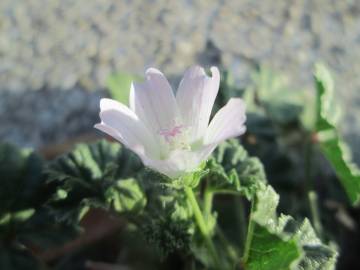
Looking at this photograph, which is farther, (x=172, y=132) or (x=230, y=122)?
(x=172, y=132)

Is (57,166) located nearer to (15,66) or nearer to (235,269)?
(235,269)

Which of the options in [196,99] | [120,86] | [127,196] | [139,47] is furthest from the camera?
[139,47]

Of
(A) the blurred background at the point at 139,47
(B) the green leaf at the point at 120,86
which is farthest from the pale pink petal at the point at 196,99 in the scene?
(A) the blurred background at the point at 139,47

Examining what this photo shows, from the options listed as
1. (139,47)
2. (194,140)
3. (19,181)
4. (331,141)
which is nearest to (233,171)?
(194,140)

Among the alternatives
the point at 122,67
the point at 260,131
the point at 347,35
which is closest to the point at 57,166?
the point at 260,131

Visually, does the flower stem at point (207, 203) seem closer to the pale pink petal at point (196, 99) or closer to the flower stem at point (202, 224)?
the flower stem at point (202, 224)

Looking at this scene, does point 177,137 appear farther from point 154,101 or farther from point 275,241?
point 275,241

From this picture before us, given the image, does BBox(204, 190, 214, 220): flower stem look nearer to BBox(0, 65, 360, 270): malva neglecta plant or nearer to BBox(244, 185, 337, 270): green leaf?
BBox(0, 65, 360, 270): malva neglecta plant
